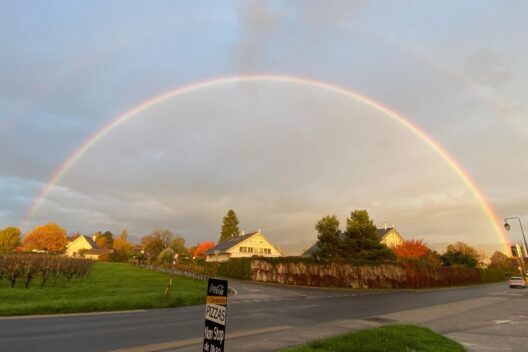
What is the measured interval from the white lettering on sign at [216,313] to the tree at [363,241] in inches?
1710

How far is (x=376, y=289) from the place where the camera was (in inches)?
1567

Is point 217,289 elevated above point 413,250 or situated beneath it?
situated beneath

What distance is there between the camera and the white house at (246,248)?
81688mm

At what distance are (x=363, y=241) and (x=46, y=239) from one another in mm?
99524

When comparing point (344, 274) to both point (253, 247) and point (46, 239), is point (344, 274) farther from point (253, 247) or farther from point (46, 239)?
point (46, 239)

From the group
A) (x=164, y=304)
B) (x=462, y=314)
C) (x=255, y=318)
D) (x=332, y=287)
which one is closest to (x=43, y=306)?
(x=164, y=304)

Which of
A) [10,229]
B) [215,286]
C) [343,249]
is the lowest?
[215,286]

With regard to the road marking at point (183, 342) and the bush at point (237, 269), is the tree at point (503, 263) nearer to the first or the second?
the bush at point (237, 269)

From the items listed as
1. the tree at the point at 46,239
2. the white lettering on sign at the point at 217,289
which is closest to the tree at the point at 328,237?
the white lettering on sign at the point at 217,289

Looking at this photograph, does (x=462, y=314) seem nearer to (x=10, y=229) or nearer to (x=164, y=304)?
(x=164, y=304)

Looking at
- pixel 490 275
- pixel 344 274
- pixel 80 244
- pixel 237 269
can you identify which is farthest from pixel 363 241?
pixel 80 244

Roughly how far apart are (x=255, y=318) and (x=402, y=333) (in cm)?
689

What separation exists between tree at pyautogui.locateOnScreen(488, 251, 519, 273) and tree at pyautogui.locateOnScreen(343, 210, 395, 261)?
63.5m

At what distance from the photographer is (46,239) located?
10819cm
